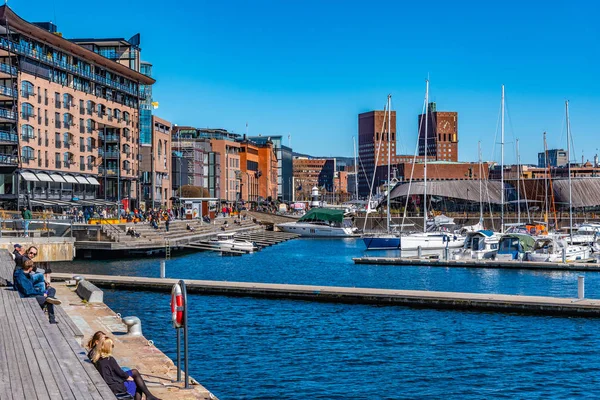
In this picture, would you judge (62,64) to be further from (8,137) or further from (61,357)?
(61,357)

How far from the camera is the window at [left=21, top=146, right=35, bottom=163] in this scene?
80.8m

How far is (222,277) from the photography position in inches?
2285

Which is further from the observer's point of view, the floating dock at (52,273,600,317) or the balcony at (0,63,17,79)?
the balcony at (0,63,17,79)

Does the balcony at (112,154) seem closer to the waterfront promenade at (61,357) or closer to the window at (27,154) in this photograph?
the window at (27,154)

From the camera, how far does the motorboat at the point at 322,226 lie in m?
125

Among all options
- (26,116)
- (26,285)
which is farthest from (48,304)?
(26,116)

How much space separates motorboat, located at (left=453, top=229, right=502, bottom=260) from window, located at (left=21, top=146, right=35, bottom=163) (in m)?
44.5

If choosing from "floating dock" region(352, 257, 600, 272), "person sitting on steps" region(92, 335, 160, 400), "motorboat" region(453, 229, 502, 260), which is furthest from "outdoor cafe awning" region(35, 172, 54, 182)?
"person sitting on steps" region(92, 335, 160, 400)

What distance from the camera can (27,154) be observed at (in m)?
82.0

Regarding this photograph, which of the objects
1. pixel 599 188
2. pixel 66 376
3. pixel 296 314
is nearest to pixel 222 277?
pixel 296 314

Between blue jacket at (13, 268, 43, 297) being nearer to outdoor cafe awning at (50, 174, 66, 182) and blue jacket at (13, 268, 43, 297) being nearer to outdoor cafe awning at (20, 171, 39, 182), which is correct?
outdoor cafe awning at (20, 171, 39, 182)

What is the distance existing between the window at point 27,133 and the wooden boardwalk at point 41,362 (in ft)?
205

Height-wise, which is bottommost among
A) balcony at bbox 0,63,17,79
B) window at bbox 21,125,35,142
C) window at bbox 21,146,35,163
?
window at bbox 21,146,35,163

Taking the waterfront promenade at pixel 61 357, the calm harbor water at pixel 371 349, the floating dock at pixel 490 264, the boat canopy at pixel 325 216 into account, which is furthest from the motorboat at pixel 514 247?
the boat canopy at pixel 325 216
